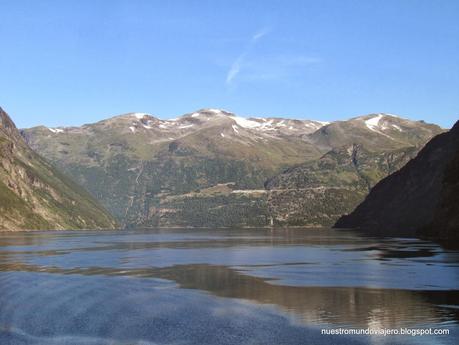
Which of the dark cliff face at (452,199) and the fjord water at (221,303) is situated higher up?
the dark cliff face at (452,199)

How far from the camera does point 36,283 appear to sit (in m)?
81.6

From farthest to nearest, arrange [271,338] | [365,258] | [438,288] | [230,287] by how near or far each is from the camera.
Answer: [365,258] < [230,287] < [438,288] < [271,338]

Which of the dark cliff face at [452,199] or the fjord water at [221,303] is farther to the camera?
the dark cliff face at [452,199]

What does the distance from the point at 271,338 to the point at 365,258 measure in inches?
3507

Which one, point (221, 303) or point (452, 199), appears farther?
point (452, 199)

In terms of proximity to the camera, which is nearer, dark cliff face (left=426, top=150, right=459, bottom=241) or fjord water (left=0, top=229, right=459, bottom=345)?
fjord water (left=0, top=229, right=459, bottom=345)

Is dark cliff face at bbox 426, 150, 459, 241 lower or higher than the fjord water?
higher

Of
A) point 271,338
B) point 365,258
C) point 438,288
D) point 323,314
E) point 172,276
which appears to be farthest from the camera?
point 365,258

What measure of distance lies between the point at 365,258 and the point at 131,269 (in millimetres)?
53264

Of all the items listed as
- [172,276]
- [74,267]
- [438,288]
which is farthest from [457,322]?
[74,267]

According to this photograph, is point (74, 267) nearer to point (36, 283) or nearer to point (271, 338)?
point (36, 283)

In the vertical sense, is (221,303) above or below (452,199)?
below

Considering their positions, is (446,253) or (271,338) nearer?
(271,338)

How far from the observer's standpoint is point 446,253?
5349 inches
